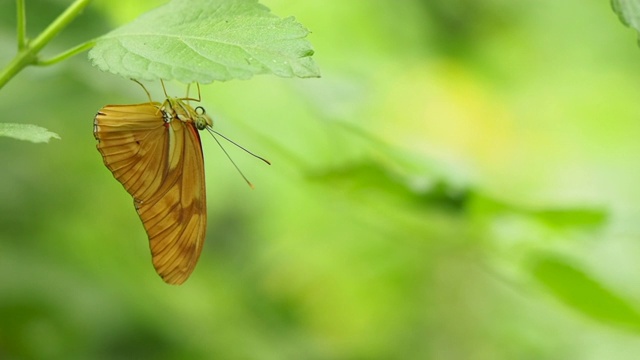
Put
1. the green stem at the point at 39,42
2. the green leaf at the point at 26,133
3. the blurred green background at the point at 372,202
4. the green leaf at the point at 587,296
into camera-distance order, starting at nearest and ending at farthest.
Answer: the green leaf at the point at 26,133
the green stem at the point at 39,42
the green leaf at the point at 587,296
the blurred green background at the point at 372,202

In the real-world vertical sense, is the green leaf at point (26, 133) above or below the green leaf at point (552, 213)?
below

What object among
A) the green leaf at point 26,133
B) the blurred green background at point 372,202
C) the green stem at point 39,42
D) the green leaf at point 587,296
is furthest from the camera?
the blurred green background at point 372,202

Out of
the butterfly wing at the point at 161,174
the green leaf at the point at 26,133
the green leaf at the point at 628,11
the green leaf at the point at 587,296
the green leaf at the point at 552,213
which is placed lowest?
the green leaf at the point at 26,133

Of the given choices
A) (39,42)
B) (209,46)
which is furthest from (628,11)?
(39,42)

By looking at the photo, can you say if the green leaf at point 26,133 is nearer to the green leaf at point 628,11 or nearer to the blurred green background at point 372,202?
the green leaf at point 628,11

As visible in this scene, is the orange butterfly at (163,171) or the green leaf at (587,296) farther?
the green leaf at (587,296)

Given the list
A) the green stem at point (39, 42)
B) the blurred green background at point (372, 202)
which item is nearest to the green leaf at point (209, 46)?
the green stem at point (39, 42)

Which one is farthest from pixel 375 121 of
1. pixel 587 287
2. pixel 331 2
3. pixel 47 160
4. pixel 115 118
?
pixel 115 118
